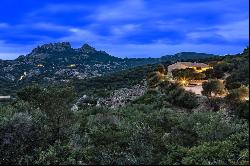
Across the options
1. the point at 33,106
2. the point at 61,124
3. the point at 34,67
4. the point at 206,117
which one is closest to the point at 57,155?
the point at 61,124

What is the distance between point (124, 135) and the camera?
19844mm

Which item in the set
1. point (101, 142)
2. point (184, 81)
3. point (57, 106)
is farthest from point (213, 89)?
point (101, 142)

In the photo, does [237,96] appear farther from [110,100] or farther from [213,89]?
[110,100]

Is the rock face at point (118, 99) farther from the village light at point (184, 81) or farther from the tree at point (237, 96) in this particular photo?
the tree at point (237, 96)

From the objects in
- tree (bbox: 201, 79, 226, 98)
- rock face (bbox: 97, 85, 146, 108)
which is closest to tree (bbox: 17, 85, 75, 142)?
tree (bbox: 201, 79, 226, 98)

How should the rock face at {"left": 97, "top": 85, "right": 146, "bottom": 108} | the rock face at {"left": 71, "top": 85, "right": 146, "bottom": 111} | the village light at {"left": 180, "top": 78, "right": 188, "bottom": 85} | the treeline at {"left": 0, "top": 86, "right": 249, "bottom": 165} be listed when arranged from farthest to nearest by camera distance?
the village light at {"left": 180, "top": 78, "right": 188, "bottom": 85} < the rock face at {"left": 71, "top": 85, "right": 146, "bottom": 111} < the rock face at {"left": 97, "top": 85, "right": 146, "bottom": 108} < the treeline at {"left": 0, "top": 86, "right": 249, "bottom": 165}

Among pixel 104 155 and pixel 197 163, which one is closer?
pixel 197 163

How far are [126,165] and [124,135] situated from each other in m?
4.54

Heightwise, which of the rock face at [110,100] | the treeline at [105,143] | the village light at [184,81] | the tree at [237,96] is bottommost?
the rock face at [110,100]

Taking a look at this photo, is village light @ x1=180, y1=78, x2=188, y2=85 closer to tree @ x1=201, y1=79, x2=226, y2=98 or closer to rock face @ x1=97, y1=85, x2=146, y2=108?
rock face @ x1=97, y1=85, x2=146, y2=108

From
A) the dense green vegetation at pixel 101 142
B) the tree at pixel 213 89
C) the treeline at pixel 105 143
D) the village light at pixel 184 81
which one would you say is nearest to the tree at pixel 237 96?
the tree at pixel 213 89

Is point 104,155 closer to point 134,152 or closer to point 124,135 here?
point 134,152

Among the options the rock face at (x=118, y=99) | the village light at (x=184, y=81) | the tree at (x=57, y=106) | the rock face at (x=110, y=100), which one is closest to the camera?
the tree at (x=57, y=106)

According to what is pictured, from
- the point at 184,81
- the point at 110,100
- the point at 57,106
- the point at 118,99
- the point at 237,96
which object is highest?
the point at 184,81
